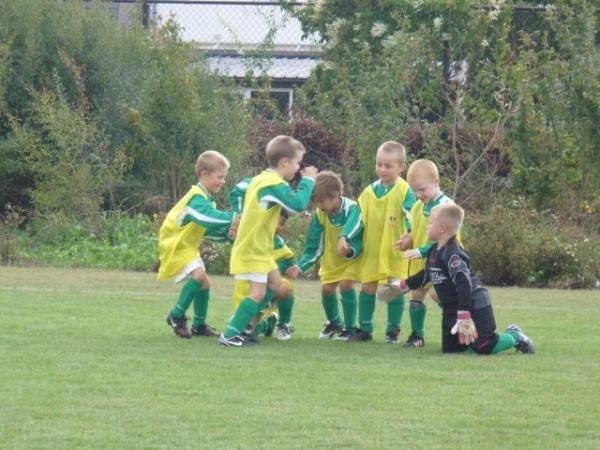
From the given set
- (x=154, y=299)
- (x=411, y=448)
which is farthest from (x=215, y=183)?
(x=411, y=448)

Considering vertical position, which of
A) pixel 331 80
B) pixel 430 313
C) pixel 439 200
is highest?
pixel 331 80

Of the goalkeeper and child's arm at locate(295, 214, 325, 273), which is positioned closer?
the goalkeeper

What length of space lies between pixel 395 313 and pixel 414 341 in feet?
1.15

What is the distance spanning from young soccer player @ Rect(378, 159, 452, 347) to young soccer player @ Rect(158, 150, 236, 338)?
1.30m

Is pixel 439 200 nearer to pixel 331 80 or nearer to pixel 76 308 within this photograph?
pixel 76 308

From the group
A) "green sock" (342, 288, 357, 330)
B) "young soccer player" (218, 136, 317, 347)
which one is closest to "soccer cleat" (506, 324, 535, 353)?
"green sock" (342, 288, 357, 330)

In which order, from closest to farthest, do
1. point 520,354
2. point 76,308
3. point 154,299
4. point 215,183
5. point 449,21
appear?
point 520,354, point 215,183, point 76,308, point 154,299, point 449,21

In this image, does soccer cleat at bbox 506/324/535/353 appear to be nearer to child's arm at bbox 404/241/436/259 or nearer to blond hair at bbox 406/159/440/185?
child's arm at bbox 404/241/436/259

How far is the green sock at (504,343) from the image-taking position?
9648mm

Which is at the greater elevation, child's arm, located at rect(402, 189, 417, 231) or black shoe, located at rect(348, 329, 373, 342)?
child's arm, located at rect(402, 189, 417, 231)

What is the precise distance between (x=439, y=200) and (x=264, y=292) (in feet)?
4.80

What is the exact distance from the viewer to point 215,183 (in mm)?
10648

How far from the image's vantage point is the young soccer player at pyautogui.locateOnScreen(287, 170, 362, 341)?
10.6 m

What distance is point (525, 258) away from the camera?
15.1 m
